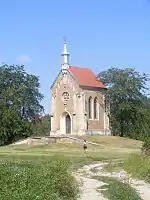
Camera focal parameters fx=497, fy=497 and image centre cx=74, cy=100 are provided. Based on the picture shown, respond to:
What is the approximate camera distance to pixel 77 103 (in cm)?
8531

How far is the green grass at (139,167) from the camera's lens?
29422mm

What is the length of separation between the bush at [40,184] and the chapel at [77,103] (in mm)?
61718

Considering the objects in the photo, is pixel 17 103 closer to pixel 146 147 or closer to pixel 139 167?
pixel 146 147

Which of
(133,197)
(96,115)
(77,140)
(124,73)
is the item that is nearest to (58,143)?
(77,140)

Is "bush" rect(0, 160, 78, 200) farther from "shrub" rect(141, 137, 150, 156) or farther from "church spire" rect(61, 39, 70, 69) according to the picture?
"church spire" rect(61, 39, 70, 69)

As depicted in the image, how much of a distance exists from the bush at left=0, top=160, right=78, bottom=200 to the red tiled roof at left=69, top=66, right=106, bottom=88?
6395 centimetres

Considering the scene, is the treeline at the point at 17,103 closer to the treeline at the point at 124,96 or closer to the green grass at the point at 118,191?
the treeline at the point at 124,96

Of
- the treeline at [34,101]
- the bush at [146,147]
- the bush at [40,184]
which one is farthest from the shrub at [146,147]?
the treeline at [34,101]

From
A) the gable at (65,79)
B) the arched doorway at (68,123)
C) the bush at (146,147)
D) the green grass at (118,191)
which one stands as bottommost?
the green grass at (118,191)

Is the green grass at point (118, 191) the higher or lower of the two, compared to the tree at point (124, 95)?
lower

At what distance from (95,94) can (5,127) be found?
17.5m

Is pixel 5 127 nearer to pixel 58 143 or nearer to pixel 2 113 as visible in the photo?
pixel 2 113

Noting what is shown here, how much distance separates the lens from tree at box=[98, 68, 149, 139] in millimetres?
87188

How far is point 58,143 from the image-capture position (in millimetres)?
75812
